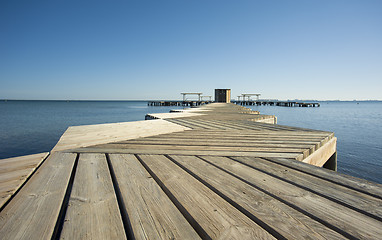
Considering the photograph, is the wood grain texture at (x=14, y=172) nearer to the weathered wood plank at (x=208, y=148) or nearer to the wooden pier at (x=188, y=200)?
the wooden pier at (x=188, y=200)

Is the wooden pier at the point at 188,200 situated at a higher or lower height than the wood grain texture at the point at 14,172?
lower

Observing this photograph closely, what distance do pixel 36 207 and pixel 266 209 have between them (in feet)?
4.30

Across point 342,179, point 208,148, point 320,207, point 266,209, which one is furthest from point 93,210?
point 342,179

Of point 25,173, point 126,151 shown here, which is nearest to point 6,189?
point 25,173

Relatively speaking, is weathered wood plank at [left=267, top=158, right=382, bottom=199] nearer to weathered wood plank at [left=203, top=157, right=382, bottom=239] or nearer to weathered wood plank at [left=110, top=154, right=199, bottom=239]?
weathered wood plank at [left=203, top=157, right=382, bottom=239]

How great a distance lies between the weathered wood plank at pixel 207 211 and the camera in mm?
853

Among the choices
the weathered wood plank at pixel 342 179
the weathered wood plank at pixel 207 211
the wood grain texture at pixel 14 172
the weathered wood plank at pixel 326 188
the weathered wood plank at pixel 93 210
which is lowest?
the weathered wood plank at pixel 342 179

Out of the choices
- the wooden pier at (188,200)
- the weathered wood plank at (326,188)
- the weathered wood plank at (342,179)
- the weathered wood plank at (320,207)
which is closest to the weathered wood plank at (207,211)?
the wooden pier at (188,200)

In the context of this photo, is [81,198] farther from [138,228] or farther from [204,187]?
[204,187]

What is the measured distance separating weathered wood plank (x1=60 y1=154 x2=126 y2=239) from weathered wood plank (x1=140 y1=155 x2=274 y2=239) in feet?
1.15

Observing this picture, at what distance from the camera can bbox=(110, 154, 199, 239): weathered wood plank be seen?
854 millimetres

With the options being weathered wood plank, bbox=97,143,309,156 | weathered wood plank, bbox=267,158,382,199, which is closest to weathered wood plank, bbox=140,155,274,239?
weathered wood plank, bbox=97,143,309,156

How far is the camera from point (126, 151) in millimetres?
2164

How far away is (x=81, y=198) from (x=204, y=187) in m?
0.79
